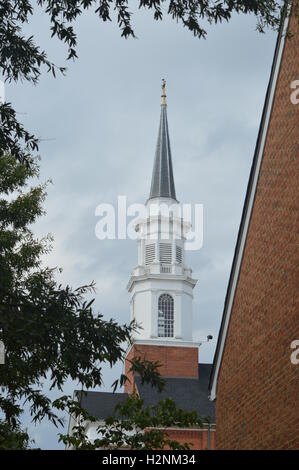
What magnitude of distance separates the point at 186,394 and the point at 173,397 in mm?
3344

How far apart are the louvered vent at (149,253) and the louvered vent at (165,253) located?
0.66 meters

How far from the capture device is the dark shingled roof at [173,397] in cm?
5488

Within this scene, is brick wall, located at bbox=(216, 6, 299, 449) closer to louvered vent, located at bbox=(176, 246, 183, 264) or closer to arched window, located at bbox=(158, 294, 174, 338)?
arched window, located at bbox=(158, 294, 174, 338)

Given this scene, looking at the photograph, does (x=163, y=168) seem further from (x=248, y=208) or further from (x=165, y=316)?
(x=248, y=208)

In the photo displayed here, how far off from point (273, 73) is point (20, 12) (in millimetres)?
7623

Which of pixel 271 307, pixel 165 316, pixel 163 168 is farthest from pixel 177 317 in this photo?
pixel 271 307

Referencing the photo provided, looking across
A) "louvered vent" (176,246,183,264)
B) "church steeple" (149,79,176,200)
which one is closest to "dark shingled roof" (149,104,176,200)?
"church steeple" (149,79,176,200)

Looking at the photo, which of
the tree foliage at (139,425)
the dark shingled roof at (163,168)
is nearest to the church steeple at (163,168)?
the dark shingled roof at (163,168)

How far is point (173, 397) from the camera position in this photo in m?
54.6

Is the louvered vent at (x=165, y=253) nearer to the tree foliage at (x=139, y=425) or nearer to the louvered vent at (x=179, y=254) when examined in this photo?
the louvered vent at (x=179, y=254)

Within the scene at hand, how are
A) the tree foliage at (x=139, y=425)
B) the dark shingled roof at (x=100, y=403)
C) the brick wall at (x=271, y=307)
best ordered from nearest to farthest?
the tree foliage at (x=139, y=425)
the brick wall at (x=271, y=307)
the dark shingled roof at (x=100, y=403)

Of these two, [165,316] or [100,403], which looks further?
[165,316]
